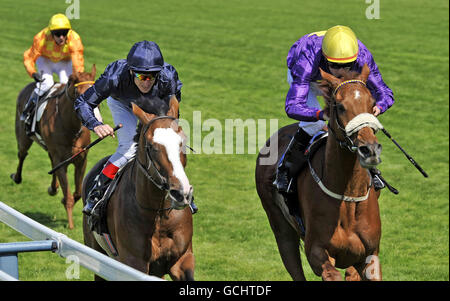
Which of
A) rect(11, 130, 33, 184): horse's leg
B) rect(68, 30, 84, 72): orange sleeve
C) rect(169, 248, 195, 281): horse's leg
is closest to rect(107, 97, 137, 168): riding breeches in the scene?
rect(169, 248, 195, 281): horse's leg

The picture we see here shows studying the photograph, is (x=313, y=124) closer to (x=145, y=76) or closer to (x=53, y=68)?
(x=145, y=76)

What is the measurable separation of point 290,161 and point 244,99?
11317 millimetres

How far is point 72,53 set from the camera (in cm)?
1084

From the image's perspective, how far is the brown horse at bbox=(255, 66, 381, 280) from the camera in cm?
498

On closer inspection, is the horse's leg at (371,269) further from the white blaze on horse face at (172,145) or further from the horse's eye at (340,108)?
the white blaze on horse face at (172,145)

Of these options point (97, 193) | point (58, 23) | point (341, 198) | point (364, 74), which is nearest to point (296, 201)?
point (341, 198)

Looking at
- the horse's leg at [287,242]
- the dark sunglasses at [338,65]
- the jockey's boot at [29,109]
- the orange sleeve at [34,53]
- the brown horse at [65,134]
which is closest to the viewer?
the dark sunglasses at [338,65]

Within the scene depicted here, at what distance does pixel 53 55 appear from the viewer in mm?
11203

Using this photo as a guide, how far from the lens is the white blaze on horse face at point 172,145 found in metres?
4.46

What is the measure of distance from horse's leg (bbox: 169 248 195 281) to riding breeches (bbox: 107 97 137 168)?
3.24ft

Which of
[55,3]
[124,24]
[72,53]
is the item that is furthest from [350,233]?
[55,3]

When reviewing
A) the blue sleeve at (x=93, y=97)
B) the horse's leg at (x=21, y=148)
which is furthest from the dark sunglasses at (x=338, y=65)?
the horse's leg at (x=21, y=148)

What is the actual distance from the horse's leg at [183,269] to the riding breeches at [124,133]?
989mm

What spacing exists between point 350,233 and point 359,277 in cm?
47
